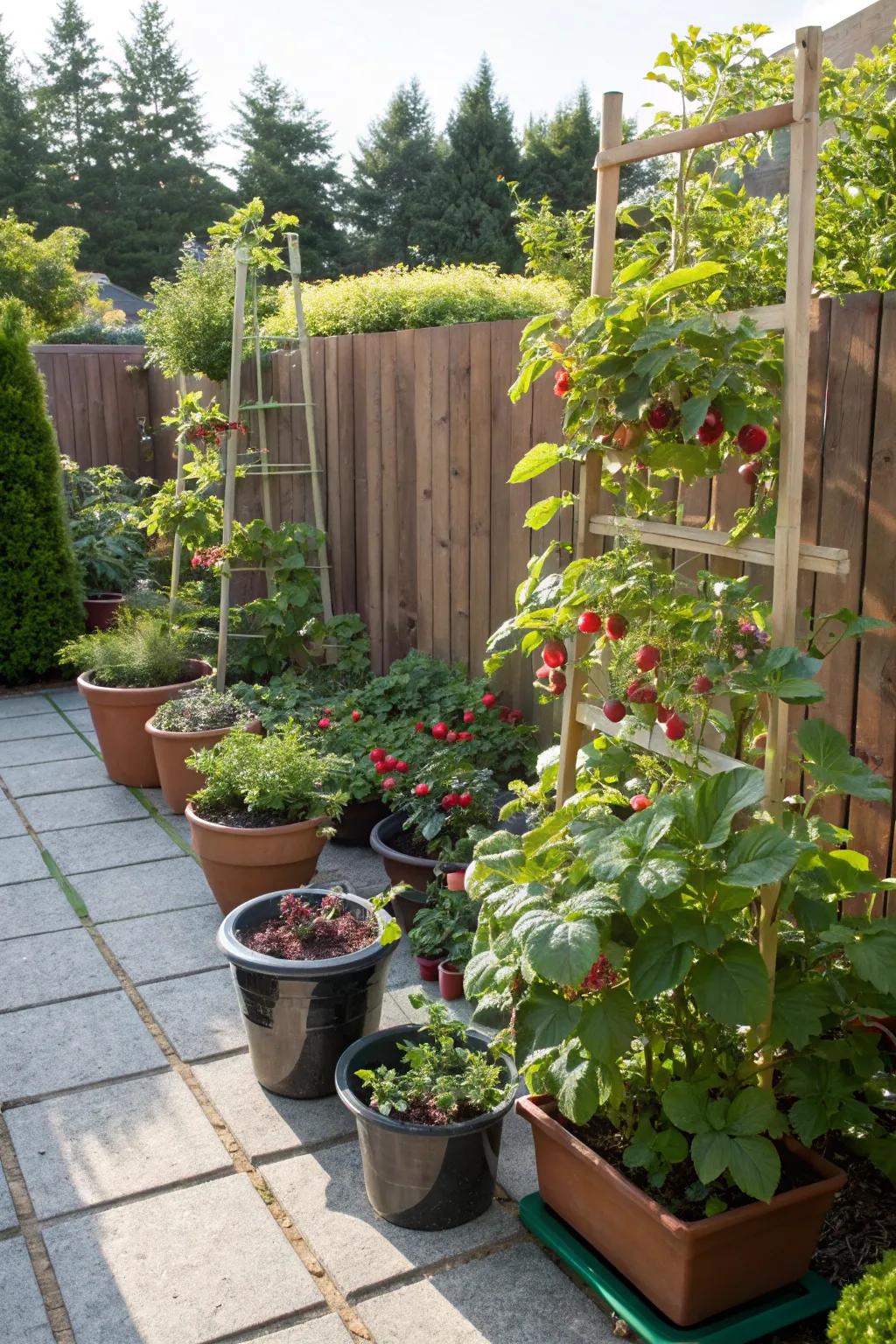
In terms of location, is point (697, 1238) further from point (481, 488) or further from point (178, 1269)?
point (481, 488)

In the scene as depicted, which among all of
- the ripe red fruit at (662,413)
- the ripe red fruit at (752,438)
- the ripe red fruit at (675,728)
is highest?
the ripe red fruit at (662,413)

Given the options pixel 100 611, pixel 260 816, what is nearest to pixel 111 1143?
pixel 260 816

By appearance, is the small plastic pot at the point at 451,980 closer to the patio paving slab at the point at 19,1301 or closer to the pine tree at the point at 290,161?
the patio paving slab at the point at 19,1301

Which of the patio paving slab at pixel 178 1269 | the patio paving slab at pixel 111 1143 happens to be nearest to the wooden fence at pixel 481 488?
the patio paving slab at pixel 178 1269

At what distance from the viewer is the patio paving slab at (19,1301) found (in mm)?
1935

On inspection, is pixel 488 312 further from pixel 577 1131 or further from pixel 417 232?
pixel 417 232

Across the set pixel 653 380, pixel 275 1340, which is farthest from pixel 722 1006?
pixel 653 380

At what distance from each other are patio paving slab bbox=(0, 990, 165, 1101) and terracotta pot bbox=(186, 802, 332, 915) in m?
0.50

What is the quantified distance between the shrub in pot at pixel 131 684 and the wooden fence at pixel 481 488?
0.83 metres

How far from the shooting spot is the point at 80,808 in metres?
4.56

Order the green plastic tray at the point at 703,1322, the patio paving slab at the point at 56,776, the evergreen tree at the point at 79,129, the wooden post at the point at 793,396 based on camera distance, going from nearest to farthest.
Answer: the wooden post at the point at 793,396, the green plastic tray at the point at 703,1322, the patio paving slab at the point at 56,776, the evergreen tree at the point at 79,129

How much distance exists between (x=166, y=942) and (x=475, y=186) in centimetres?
2790

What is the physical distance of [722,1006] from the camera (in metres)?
1.79

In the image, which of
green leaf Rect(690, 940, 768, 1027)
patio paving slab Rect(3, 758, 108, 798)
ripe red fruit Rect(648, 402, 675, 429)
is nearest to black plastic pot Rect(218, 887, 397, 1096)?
green leaf Rect(690, 940, 768, 1027)
